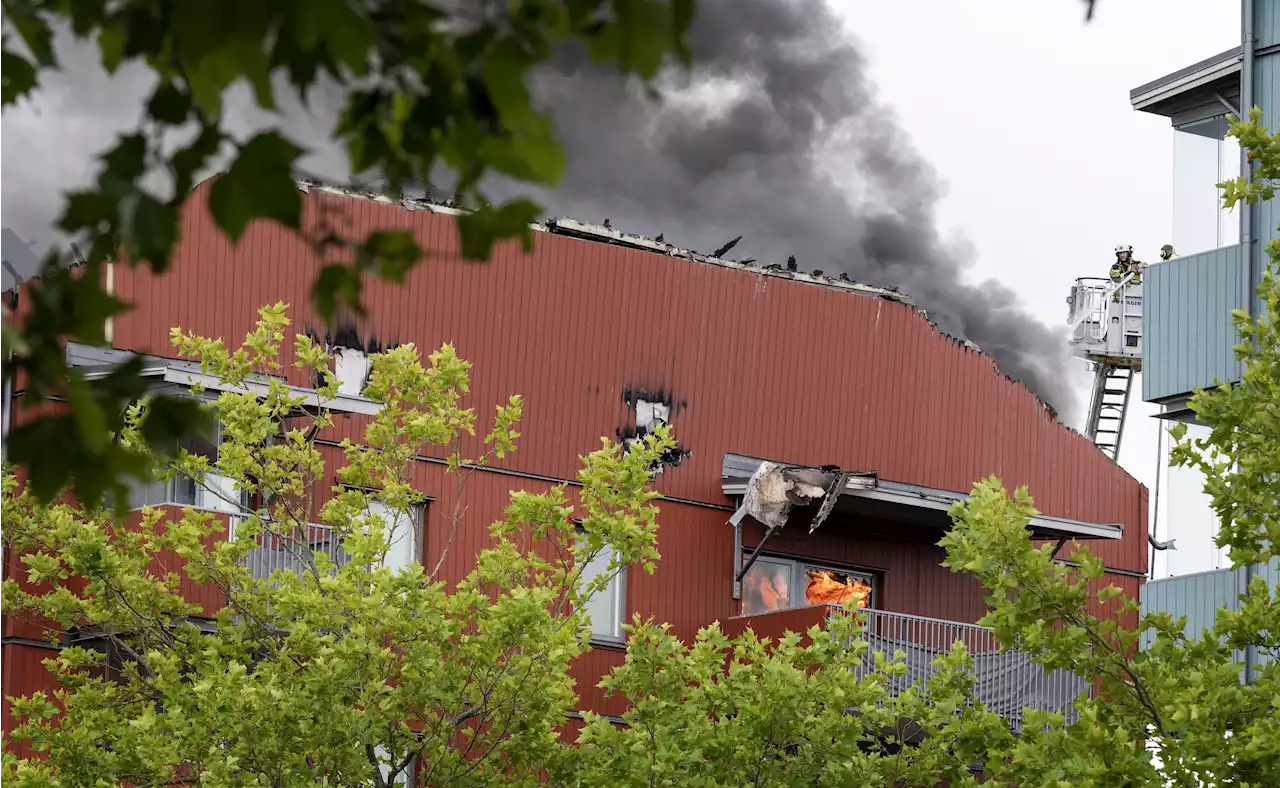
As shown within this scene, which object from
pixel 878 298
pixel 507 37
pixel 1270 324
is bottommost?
pixel 507 37

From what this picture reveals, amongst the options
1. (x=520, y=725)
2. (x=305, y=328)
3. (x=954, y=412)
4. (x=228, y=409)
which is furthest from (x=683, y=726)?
(x=954, y=412)

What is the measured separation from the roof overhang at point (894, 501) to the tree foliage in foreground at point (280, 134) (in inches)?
1032

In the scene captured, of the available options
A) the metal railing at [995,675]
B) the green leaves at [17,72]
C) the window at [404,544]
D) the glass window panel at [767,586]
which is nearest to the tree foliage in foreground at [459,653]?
the window at [404,544]

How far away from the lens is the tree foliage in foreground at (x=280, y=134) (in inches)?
165

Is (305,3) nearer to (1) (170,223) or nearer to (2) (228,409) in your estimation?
(1) (170,223)

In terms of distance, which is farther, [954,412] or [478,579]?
[954,412]

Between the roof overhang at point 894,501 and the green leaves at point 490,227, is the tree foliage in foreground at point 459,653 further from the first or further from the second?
the green leaves at point 490,227

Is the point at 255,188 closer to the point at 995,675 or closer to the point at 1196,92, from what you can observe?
the point at 1196,92

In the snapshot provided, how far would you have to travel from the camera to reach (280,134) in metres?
4.16

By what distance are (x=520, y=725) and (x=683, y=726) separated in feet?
5.09

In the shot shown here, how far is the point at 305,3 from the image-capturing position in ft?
13.7

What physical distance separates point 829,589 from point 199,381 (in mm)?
11570


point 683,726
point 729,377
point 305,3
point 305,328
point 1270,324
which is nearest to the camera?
point 305,3

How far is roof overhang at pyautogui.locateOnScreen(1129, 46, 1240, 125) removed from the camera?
26078 millimetres
